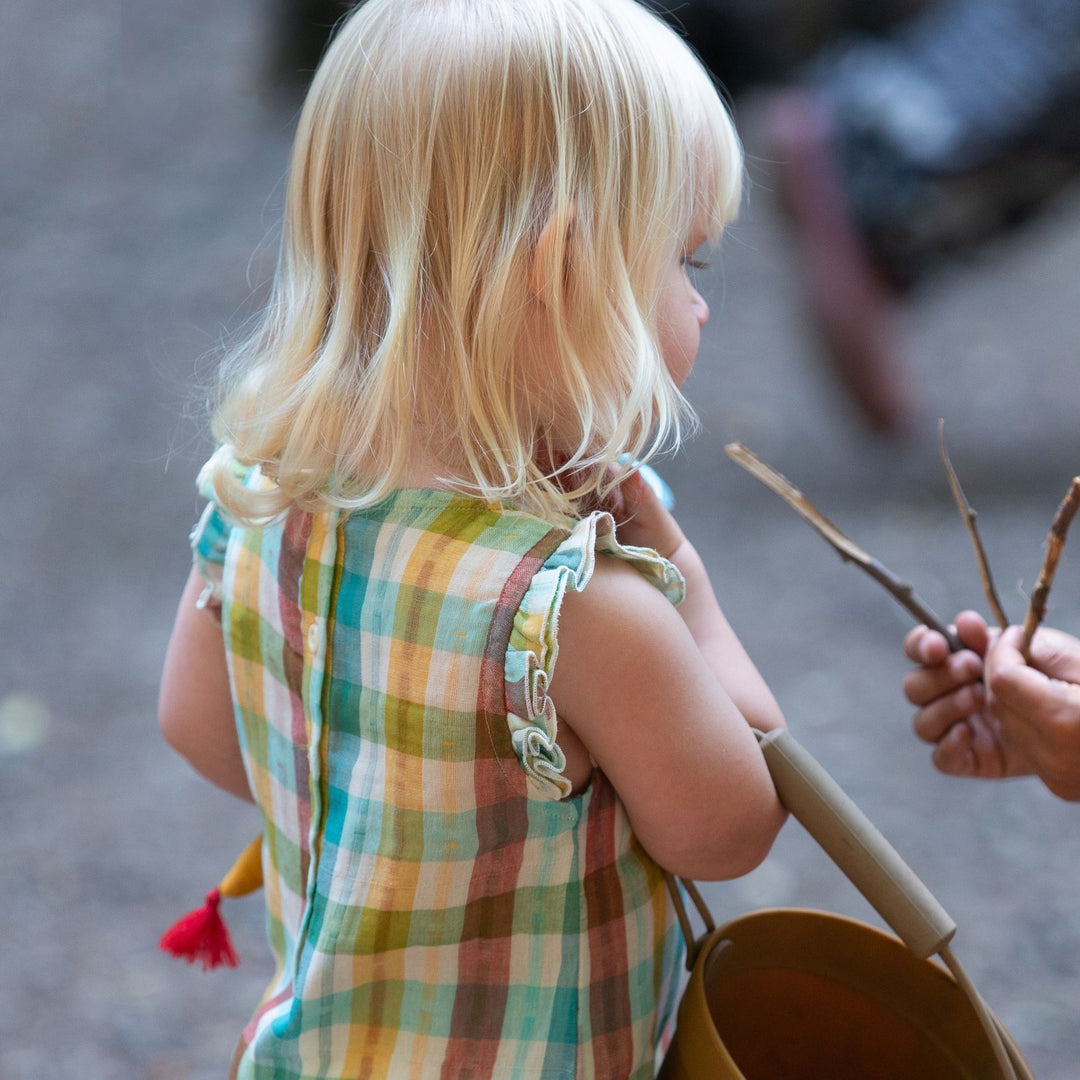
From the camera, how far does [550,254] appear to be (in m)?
0.77

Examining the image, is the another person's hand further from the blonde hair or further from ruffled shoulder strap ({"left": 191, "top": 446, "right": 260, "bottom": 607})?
ruffled shoulder strap ({"left": 191, "top": 446, "right": 260, "bottom": 607})

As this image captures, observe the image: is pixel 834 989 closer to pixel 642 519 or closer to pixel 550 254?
pixel 642 519

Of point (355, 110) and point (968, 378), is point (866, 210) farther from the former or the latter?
point (355, 110)

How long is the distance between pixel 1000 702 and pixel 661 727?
1.27 ft

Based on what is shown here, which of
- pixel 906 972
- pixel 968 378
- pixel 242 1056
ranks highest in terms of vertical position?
pixel 906 972

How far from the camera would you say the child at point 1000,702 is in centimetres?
96

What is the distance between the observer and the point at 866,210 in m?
2.85

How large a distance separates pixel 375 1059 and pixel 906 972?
0.38 meters

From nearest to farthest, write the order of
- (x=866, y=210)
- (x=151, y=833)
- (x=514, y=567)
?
(x=514, y=567) < (x=151, y=833) < (x=866, y=210)

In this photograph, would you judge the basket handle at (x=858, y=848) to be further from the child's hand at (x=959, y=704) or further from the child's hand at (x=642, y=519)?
the child's hand at (x=959, y=704)

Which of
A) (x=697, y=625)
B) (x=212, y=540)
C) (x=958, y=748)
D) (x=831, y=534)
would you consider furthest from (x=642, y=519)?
(x=958, y=748)

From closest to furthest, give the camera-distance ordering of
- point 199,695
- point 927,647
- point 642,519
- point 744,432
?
point 642,519, point 199,695, point 927,647, point 744,432

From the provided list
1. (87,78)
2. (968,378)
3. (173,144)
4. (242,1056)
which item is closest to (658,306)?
(242,1056)

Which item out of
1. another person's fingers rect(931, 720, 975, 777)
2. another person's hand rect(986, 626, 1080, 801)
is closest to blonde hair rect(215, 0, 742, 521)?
another person's hand rect(986, 626, 1080, 801)
